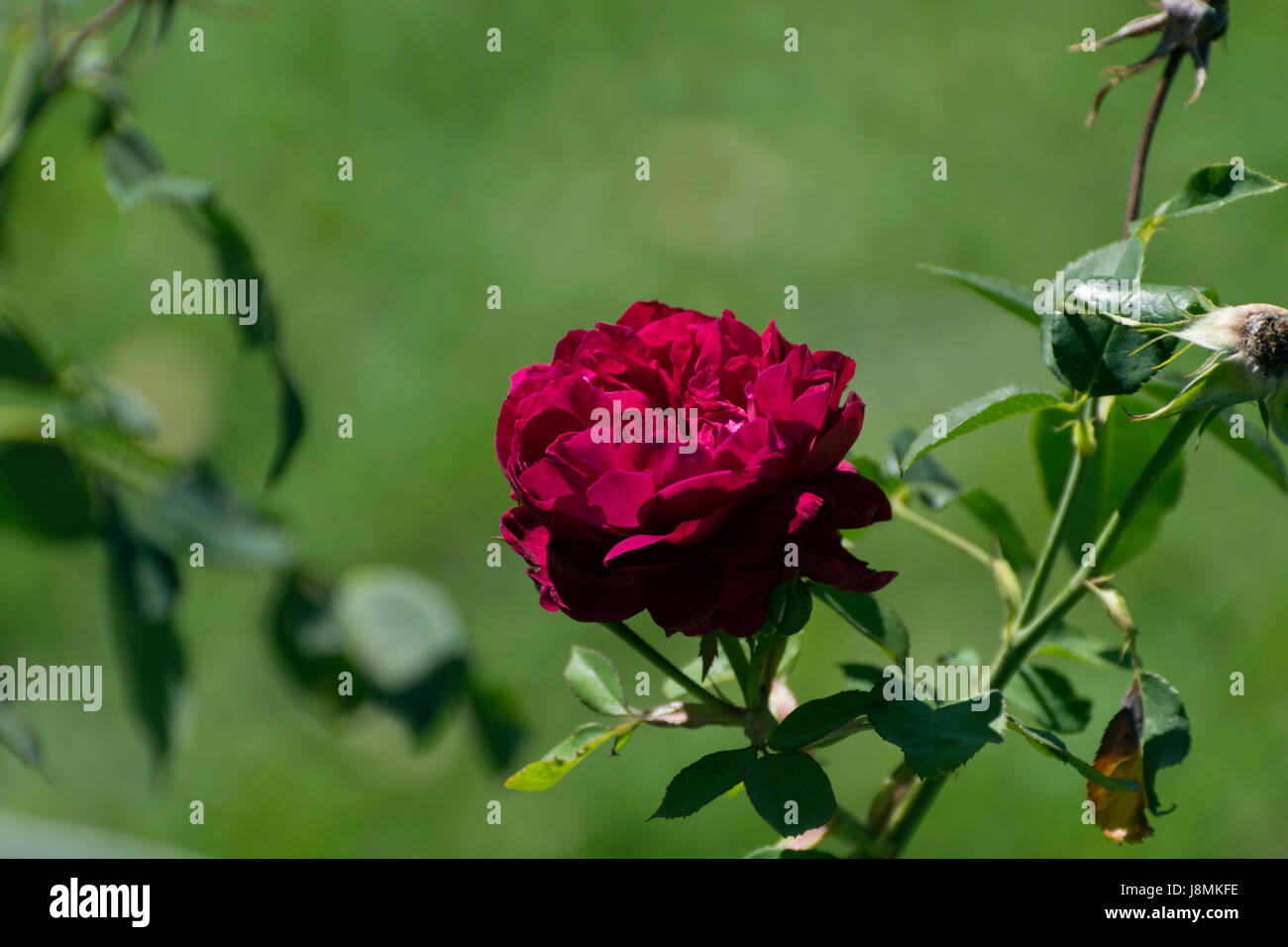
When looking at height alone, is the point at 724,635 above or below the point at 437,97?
below

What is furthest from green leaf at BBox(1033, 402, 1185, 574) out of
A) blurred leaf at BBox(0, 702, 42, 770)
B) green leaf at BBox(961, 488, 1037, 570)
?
blurred leaf at BBox(0, 702, 42, 770)

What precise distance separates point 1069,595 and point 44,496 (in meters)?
→ 0.68

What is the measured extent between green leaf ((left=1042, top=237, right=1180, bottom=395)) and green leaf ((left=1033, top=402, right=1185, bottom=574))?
11 centimetres

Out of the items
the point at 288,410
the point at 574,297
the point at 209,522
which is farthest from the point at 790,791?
the point at 574,297

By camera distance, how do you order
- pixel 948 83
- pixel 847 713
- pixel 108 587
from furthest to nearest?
pixel 948 83, pixel 108 587, pixel 847 713

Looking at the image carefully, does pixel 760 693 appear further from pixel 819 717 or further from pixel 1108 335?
pixel 1108 335

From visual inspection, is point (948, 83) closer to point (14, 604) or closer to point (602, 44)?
point (602, 44)

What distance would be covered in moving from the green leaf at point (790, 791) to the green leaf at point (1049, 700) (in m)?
0.16

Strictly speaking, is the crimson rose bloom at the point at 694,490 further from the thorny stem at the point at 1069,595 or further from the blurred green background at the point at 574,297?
the blurred green background at the point at 574,297

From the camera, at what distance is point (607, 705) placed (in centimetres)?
58

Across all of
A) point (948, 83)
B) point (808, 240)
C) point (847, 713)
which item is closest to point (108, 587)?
point (847, 713)

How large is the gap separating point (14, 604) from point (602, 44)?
157 centimetres

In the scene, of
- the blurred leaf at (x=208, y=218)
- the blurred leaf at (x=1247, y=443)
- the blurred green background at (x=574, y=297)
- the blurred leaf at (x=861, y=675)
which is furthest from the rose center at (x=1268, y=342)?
the blurred green background at (x=574, y=297)

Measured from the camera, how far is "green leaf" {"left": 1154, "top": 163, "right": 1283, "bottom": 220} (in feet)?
1.72
